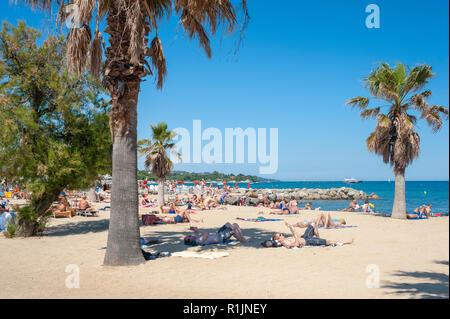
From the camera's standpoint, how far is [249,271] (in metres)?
7.08

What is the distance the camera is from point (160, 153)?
26219mm

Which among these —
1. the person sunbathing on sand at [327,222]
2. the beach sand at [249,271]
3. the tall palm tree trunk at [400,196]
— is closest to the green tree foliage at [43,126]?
the beach sand at [249,271]

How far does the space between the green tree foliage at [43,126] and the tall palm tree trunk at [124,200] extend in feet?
16.0

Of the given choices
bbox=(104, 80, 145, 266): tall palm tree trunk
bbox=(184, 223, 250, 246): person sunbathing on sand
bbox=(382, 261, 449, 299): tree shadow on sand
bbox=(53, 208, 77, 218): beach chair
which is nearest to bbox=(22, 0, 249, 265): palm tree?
bbox=(104, 80, 145, 266): tall palm tree trunk

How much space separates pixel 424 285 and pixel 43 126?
42.5ft

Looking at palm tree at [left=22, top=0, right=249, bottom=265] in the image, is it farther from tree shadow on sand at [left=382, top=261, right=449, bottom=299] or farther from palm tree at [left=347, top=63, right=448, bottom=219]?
palm tree at [left=347, top=63, right=448, bottom=219]

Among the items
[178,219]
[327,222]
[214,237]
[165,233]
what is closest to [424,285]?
[214,237]

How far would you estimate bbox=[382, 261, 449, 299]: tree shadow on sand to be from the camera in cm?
236

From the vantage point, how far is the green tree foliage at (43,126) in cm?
1153

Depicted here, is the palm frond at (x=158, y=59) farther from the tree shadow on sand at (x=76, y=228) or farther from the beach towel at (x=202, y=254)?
the tree shadow on sand at (x=76, y=228)

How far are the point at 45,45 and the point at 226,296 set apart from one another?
11.7 meters

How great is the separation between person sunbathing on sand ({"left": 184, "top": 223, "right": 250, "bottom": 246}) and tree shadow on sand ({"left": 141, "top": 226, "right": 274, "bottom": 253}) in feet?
0.59

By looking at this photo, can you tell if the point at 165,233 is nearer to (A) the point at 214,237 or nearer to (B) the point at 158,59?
(A) the point at 214,237
